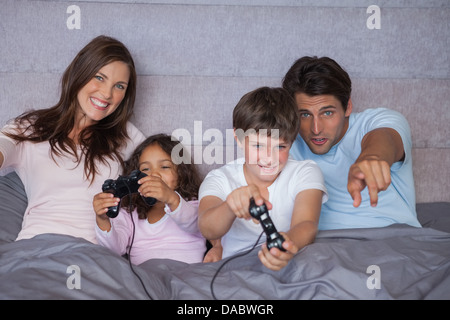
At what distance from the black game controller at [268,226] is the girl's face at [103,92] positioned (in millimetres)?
875

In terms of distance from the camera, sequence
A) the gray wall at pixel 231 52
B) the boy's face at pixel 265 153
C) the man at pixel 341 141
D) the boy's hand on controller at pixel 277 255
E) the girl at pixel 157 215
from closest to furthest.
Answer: the boy's hand on controller at pixel 277 255 → the boy's face at pixel 265 153 → the girl at pixel 157 215 → the man at pixel 341 141 → the gray wall at pixel 231 52

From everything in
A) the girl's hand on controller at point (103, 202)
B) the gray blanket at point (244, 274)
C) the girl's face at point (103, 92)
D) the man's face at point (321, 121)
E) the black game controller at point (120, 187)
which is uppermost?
the girl's face at point (103, 92)

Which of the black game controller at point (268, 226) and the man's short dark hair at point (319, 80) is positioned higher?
the man's short dark hair at point (319, 80)

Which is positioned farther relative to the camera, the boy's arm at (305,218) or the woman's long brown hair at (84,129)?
the woman's long brown hair at (84,129)

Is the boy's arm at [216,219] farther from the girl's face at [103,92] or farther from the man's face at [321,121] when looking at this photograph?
the girl's face at [103,92]

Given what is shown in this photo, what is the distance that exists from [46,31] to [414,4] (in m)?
1.63

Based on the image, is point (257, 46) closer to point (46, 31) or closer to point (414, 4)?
point (414, 4)

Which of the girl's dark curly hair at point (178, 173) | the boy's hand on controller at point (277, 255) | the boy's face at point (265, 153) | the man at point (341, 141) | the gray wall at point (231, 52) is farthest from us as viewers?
the gray wall at point (231, 52)

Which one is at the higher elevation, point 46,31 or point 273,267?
point 46,31

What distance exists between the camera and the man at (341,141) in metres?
1.52

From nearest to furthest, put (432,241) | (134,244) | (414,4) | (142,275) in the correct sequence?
(142,275) → (432,241) → (134,244) → (414,4)

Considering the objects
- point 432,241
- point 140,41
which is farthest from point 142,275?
point 140,41

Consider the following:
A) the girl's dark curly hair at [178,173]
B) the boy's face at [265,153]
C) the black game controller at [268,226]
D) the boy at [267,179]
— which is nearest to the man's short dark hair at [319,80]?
the boy at [267,179]

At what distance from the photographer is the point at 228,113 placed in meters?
1.92
